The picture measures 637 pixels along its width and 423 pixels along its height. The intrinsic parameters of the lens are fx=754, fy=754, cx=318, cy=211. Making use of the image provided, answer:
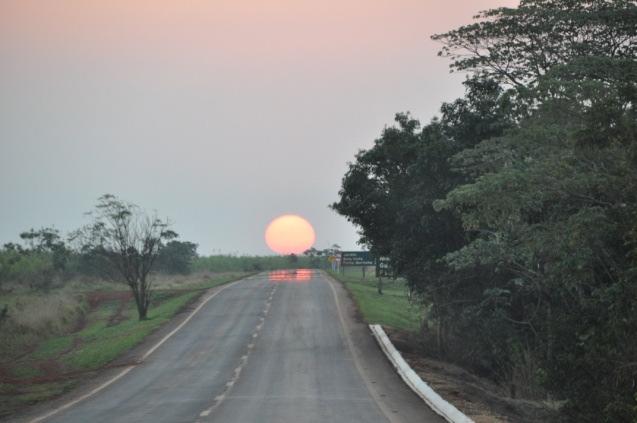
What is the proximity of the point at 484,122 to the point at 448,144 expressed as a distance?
1997 millimetres

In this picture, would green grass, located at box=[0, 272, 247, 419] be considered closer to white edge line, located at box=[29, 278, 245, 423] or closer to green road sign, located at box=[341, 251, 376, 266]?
white edge line, located at box=[29, 278, 245, 423]

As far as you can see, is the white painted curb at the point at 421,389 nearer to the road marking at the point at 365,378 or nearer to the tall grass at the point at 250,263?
the road marking at the point at 365,378

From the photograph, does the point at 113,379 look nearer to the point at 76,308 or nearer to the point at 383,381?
the point at 383,381

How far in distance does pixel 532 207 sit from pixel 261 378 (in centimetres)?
944

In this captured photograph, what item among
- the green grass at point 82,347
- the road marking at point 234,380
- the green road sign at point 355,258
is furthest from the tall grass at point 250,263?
the road marking at point 234,380

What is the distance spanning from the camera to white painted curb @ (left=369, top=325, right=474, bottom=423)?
15562 millimetres

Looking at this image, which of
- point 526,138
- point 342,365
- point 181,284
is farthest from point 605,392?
point 181,284

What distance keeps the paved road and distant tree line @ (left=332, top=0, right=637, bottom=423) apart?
3.80 metres

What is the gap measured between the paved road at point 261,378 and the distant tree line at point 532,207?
12.5ft

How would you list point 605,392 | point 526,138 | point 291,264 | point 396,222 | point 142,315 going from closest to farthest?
point 605,392 < point 526,138 < point 396,222 < point 142,315 < point 291,264

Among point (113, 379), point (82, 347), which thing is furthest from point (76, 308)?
point (113, 379)

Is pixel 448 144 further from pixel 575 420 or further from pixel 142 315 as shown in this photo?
pixel 142 315

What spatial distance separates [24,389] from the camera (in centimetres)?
2388

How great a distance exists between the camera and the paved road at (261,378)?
16.8 m
